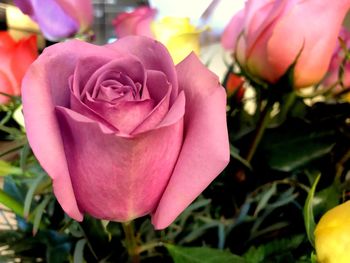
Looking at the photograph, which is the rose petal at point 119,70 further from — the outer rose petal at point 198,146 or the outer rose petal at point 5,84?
the outer rose petal at point 5,84

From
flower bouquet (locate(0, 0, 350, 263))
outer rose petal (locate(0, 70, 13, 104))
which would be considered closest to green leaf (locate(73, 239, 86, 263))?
flower bouquet (locate(0, 0, 350, 263))

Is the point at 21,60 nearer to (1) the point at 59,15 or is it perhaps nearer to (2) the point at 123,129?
(1) the point at 59,15

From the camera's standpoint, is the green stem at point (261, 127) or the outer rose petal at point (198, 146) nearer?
the outer rose petal at point (198, 146)

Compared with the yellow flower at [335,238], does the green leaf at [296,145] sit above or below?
below

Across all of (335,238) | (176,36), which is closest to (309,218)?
(335,238)

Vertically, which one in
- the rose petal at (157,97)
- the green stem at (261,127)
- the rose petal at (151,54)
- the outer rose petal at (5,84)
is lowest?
the green stem at (261,127)

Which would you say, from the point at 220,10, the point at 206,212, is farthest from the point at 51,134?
the point at 220,10

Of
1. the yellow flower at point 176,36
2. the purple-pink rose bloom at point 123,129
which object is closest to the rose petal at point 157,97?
the purple-pink rose bloom at point 123,129
